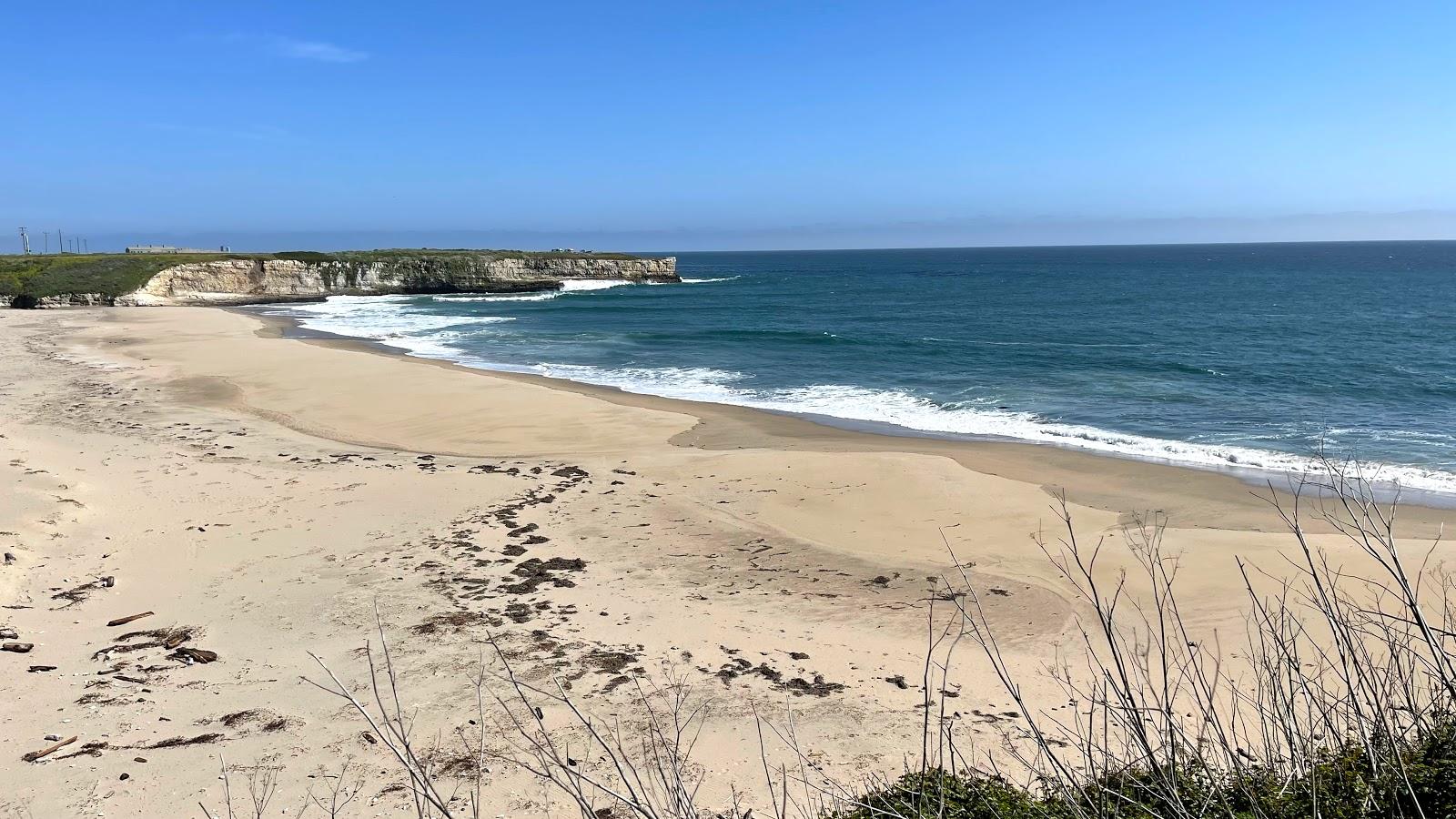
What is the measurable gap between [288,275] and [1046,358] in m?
60.2

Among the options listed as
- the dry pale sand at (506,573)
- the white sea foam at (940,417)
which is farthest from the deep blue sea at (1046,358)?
the dry pale sand at (506,573)

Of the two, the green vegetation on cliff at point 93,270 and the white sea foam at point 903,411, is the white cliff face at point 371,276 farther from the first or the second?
the white sea foam at point 903,411

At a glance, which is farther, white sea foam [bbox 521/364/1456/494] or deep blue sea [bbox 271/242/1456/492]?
deep blue sea [bbox 271/242/1456/492]

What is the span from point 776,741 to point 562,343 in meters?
33.7

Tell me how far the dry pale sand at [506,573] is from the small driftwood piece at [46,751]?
0.20ft

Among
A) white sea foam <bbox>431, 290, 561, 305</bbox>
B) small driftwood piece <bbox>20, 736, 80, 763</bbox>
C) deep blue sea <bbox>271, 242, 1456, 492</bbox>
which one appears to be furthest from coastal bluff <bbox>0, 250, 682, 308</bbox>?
small driftwood piece <bbox>20, 736, 80, 763</bbox>

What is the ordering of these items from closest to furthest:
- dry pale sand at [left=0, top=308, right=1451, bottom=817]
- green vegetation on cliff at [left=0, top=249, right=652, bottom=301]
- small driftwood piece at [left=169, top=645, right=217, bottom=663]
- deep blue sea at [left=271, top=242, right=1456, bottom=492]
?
1. dry pale sand at [left=0, top=308, right=1451, bottom=817]
2. small driftwood piece at [left=169, top=645, right=217, bottom=663]
3. deep blue sea at [left=271, top=242, right=1456, bottom=492]
4. green vegetation on cliff at [left=0, top=249, right=652, bottom=301]

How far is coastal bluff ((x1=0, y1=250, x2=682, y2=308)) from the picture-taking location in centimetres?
5741

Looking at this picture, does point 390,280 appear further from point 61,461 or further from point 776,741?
point 776,741

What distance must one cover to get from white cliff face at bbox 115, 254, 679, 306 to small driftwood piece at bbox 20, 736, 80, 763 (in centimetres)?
6188

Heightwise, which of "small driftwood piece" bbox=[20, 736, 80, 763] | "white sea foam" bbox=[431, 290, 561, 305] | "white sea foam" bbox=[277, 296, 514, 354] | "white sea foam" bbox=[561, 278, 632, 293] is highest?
"white sea foam" bbox=[561, 278, 632, 293]

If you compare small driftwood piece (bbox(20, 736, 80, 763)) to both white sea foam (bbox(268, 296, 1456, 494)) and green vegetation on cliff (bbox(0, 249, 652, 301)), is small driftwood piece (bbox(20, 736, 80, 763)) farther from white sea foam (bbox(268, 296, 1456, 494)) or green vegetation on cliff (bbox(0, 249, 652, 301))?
green vegetation on cliff (bbox(0, 249, 652, 301))

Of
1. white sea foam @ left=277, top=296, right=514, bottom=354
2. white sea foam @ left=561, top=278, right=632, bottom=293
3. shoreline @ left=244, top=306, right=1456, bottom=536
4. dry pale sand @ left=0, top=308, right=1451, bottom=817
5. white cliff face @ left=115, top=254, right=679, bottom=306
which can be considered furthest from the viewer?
white sea foam @ left=561, top=278, right=632, bottom=293

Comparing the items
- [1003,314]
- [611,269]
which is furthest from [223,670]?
[611,269]
